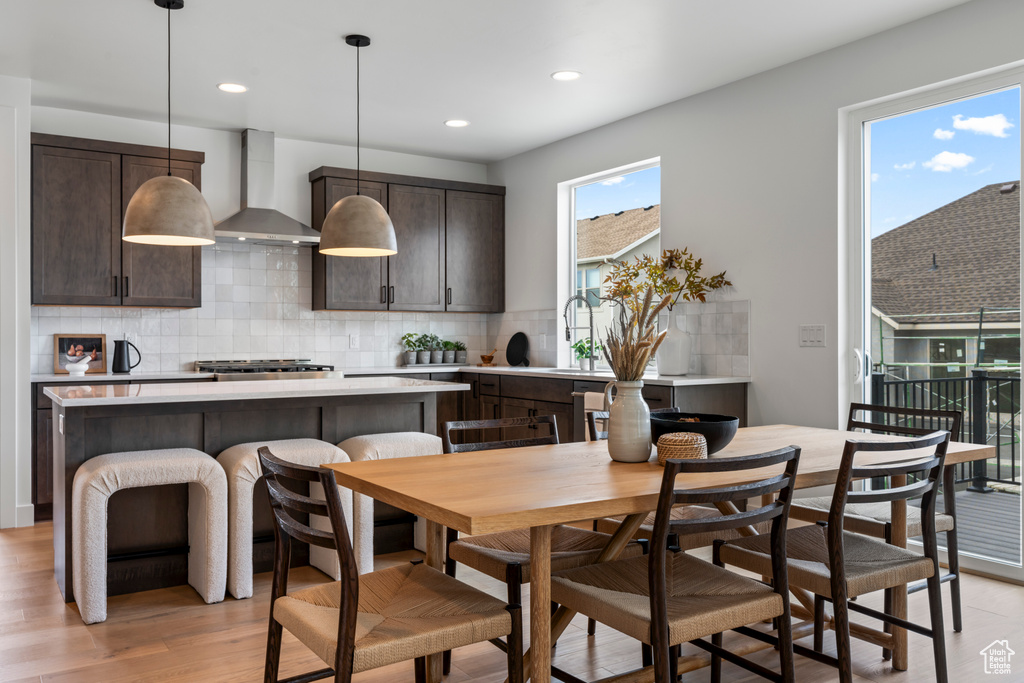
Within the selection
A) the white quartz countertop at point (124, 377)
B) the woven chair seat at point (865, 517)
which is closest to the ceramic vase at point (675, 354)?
the woven chair seat at point (865, 517)

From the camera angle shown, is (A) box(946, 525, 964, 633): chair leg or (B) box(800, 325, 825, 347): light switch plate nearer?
(A) box(946, 525, 964, 633): chair leg

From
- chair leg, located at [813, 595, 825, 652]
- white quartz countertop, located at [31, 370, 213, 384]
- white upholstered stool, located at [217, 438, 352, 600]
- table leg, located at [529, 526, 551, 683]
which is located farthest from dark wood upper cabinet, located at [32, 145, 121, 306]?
chair leg, located at [813, 595, 825, 652]

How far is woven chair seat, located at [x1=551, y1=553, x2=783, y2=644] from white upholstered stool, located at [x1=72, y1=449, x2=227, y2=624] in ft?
5.57

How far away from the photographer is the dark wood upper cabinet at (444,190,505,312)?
6.25 metres

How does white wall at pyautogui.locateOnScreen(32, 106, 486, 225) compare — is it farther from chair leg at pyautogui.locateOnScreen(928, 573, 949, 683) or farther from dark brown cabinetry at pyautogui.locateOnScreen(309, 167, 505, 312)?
chair leg at pyautogui.locateOnScreen(928, 573, 949, 683)

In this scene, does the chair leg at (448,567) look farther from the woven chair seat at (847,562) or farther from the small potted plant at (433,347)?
the small potted plant at (433,347)

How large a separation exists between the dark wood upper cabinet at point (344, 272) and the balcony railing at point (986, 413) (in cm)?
368

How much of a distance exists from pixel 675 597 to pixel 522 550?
0.54 meters

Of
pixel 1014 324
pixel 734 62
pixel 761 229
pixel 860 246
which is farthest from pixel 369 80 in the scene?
pixel 1014 324

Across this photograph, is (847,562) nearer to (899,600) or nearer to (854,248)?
(899,600)

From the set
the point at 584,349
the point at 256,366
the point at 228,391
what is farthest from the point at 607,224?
the point at 228,391

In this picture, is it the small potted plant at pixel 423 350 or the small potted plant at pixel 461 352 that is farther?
the small potted plant at pixel 461 352

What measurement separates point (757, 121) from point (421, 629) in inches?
143

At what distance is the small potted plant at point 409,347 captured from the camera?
625 centimetres
